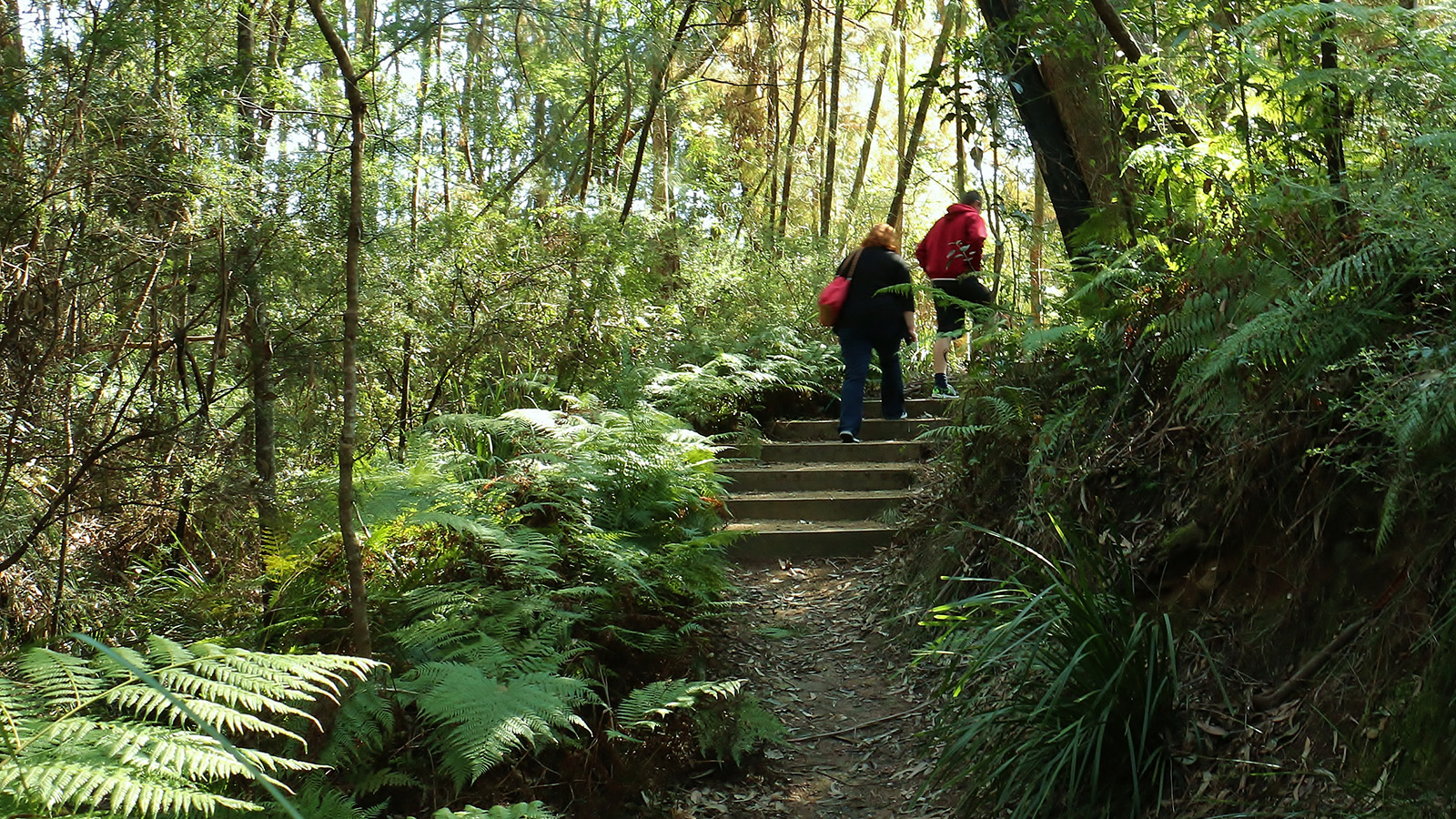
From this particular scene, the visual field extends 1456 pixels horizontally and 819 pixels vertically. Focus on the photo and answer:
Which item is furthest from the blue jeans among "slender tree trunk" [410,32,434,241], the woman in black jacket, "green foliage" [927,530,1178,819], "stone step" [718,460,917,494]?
"green foliage" [927,530,1178,819]

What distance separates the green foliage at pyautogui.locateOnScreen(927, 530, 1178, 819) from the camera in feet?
9.41

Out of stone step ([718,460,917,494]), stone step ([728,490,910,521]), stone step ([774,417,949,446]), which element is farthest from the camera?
stone step ([774,417,949,446])

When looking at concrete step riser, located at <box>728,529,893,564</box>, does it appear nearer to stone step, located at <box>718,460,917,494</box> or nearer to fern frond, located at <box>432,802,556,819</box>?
stone step, located at <box>718,460,917,494</box>

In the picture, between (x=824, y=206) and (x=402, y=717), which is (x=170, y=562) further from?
(x=824, y=206)

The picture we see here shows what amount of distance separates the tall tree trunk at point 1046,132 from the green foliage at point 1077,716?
2.90 metres

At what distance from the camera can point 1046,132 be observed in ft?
18.4

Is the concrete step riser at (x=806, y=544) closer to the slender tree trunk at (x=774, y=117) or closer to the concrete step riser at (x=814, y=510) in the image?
the concrete step riser at (x=814, y=510)

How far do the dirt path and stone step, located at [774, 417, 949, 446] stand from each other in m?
2.69

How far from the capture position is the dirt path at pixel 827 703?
3797 millimetres

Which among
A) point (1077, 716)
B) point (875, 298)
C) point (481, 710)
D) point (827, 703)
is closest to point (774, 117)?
point (875, 298)

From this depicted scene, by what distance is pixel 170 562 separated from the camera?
480 cm

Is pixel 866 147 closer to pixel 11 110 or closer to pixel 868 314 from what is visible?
pixel 868 314

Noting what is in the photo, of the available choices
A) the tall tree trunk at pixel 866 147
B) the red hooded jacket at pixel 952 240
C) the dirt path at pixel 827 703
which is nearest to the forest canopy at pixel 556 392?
the dirt path at pixel 827 703

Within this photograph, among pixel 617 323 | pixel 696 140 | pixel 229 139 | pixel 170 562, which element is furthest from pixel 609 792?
pixel 696 140
